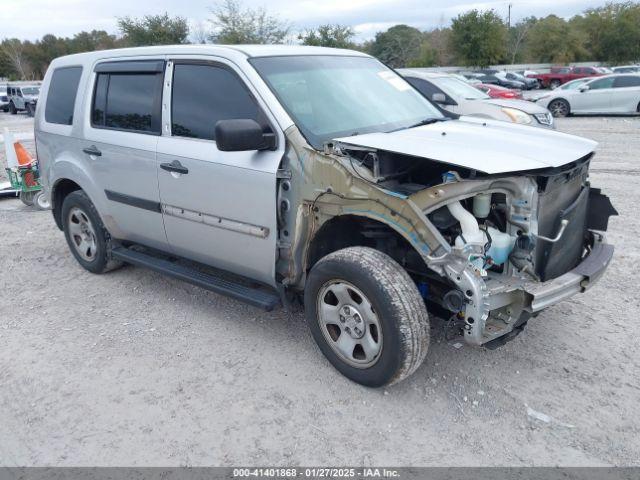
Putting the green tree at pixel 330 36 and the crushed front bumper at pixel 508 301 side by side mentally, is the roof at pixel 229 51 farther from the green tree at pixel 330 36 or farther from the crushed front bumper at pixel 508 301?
the green tree at pixel 330 36

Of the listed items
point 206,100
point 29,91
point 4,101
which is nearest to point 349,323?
point 206,100

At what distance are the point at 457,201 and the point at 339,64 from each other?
178cm

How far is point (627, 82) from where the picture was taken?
57.6 feet

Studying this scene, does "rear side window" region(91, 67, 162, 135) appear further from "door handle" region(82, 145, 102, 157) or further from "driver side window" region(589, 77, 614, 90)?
"driver side window" region(589, 77, 614, 90)

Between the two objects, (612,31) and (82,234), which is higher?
(612,31)

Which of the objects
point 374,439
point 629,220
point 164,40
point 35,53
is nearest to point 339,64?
point 374,439

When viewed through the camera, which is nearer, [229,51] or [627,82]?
[229,51]

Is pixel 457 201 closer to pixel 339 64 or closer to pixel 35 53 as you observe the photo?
pixel 339 64

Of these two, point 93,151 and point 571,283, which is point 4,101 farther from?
point 571,283

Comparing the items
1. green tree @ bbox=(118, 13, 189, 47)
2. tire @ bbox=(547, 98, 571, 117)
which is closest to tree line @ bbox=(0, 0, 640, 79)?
green tree @ bbox=(118, 13, 189, 47)

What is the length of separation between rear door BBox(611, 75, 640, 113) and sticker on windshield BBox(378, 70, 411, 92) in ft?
52.0

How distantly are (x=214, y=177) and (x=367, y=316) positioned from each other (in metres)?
1.44

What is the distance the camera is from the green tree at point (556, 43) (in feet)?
168

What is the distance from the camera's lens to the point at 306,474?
2.68m
